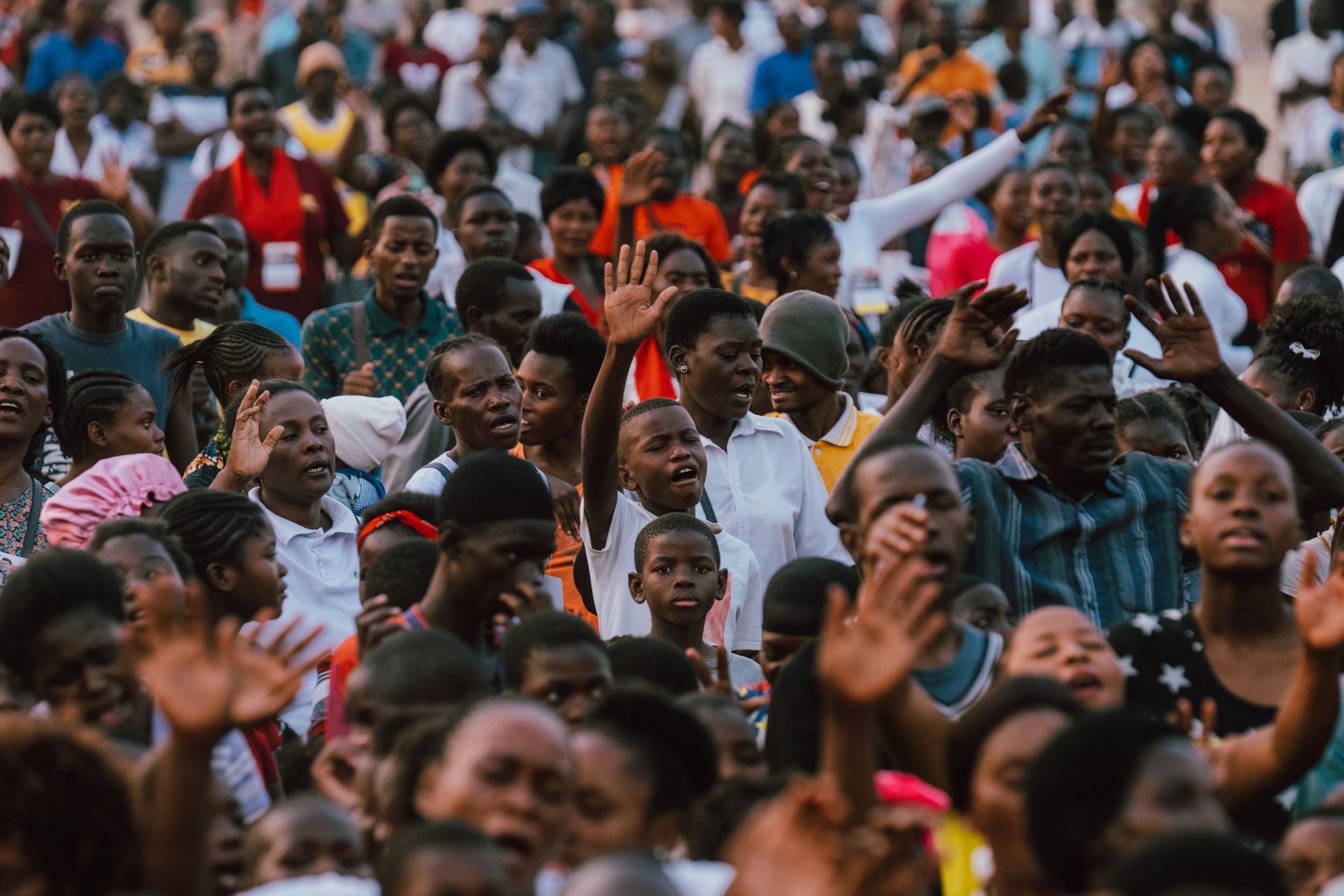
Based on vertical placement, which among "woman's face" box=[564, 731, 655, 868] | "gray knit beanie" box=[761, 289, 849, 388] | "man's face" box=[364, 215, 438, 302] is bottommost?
"woman's face" box=[564, 731, 655, 868]

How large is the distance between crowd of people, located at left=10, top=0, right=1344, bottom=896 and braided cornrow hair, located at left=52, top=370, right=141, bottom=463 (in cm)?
2

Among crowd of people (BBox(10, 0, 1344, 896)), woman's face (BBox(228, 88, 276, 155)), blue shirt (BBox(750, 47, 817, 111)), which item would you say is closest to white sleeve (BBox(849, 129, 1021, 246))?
crowd of people (BBox(10, 0, 1344, 896))

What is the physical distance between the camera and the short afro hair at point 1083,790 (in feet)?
12.8

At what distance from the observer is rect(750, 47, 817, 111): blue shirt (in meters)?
16.5

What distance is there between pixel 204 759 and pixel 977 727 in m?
1.52

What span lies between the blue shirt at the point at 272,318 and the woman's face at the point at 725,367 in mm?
2914

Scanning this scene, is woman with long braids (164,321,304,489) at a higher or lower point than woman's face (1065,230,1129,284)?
lower

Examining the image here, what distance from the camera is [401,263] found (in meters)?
9.21

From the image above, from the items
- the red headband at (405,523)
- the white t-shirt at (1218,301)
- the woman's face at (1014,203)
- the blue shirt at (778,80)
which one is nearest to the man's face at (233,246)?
the red headband at (405,523)

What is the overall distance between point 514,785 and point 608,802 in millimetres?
311

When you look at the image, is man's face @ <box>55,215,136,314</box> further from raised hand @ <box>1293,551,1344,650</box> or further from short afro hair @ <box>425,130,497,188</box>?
raised hand @ <box>1293,551,1344,650</box>

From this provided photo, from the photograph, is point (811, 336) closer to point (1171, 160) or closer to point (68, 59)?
point (1171, 160)

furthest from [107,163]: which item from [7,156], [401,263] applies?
[7,156]

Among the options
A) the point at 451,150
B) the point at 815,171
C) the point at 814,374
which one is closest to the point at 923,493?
the point at 814,374
